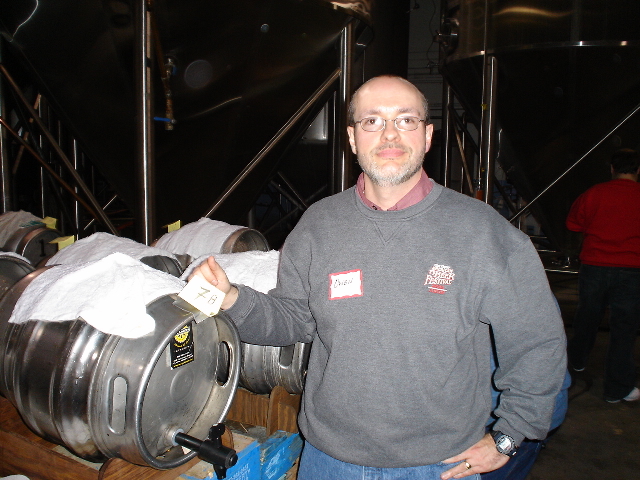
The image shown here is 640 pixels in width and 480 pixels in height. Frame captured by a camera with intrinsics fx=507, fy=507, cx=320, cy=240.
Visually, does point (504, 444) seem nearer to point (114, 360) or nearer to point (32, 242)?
point (114, 360)

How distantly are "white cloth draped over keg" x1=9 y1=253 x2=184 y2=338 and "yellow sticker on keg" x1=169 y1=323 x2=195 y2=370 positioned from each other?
0.13 meters

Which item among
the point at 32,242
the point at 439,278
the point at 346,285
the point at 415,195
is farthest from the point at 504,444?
the point at 32,242

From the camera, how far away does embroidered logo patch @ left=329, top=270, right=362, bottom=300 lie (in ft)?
4.42

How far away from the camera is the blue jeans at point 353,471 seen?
1.32 m

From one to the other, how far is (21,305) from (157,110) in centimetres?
226

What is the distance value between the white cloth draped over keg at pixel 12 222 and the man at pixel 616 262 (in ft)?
12.3

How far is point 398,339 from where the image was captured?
1290 millimetres

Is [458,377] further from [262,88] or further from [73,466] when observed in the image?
[262,88]

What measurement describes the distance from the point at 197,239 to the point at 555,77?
3.92 metres

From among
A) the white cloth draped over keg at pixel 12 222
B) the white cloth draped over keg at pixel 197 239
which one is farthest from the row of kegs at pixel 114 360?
the white cloth draped over keg at pixel 12 222

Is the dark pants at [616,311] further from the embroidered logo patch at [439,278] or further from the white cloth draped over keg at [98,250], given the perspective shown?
the white cloth draped over keg at [98,250]

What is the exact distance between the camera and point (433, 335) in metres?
1.28

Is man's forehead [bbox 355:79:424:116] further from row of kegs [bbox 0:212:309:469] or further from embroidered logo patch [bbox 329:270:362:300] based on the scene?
row of kegs [bbox 0:212:309:469]

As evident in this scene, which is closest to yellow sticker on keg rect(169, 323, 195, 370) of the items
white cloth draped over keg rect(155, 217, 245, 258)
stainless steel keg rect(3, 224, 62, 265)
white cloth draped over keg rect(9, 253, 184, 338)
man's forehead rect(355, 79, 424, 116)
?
white cloth draped over keg rect(9, 253, 184, 338)
